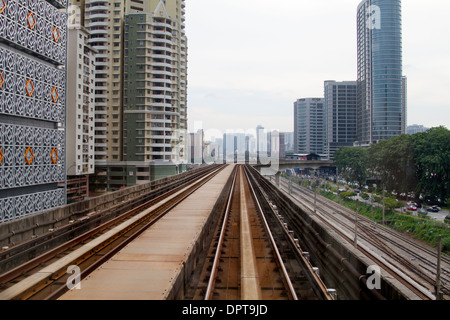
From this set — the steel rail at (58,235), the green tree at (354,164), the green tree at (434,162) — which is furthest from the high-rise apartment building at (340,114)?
the steel rail at (58,235)

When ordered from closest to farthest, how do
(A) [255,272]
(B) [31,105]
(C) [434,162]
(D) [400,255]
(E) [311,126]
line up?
(A) [255,272] < (D) [400,255] < (B) [31,105] < (C) [434,162] < (E) [311,126]

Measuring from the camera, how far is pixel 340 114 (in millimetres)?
111875

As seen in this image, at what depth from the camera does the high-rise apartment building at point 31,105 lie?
66.4 feet

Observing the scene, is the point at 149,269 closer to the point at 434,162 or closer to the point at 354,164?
the point at 434,162

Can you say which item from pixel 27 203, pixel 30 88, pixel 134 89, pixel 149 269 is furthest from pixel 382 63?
pixel 149 269

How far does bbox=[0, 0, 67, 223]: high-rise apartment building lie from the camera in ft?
66.4

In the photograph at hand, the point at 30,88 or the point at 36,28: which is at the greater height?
the point at 36,28

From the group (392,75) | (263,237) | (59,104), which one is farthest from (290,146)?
(263,237)

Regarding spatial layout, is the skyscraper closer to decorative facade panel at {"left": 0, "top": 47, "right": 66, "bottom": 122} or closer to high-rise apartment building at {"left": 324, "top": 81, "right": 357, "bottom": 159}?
high-rise apartment building at {"left": 324, "top": 81, "right": 357, "bottom": 159}

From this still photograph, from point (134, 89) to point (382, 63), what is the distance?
2140 inches

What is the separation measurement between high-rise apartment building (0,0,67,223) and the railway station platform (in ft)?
51.0

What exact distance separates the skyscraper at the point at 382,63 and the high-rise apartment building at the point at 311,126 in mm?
49669

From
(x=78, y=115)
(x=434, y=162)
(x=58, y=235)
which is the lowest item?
(x=58, y=235)

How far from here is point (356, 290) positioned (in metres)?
5.60
